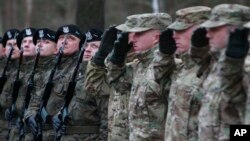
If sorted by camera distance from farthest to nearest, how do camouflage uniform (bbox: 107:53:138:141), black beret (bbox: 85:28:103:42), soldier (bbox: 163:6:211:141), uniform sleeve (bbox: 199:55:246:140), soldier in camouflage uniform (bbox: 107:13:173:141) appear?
black beret (bbox: 85:28:103:42), camouflage uniform (bbox: 107:53:138:141), soldier in camouflage uniform (bbox: 107:13:173:141), soldier (bbox: 163:6:211:141), uniform sleeve (bbox: 199:55:246:140)

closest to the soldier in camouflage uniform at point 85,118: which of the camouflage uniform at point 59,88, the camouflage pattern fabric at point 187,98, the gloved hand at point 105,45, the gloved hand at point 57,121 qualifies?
the gloved hand at point 57,121

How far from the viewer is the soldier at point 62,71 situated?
906 centimetres

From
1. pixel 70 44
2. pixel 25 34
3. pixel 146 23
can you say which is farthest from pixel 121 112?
pixel 25 34

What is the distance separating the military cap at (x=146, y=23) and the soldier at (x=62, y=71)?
1.42 metres

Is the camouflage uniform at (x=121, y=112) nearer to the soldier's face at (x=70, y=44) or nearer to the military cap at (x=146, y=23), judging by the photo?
the military cap at (x=146, y=23)

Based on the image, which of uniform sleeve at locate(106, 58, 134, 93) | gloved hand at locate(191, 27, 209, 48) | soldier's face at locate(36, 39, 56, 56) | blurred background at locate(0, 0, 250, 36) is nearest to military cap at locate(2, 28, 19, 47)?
soldier's face at locate(36, 39, 56, 56)

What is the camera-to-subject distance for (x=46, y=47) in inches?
376

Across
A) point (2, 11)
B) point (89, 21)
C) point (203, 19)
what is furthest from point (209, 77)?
point (2, 11)

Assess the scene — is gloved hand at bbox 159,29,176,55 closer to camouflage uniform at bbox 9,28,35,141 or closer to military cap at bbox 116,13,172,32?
military cap at bbox 116,13,172,32

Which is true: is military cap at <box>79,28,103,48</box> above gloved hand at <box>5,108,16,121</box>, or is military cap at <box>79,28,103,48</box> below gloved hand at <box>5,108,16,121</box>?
above

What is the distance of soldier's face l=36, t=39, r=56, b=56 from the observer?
9.55 meters

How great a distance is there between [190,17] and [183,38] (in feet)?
0.75

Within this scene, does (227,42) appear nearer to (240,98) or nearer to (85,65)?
(240,98)

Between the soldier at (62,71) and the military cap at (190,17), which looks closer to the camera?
the military cap at (190,17)
